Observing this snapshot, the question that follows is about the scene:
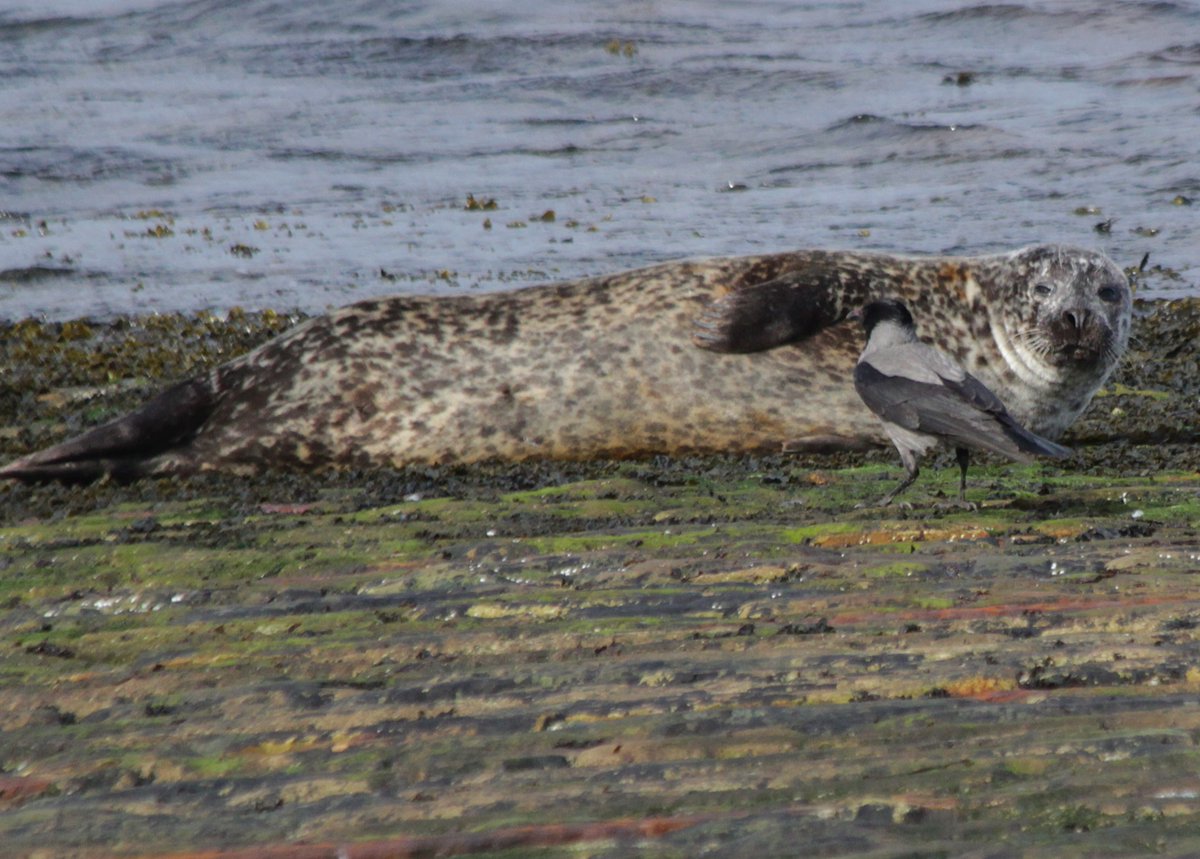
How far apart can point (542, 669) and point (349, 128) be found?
55.2 feet

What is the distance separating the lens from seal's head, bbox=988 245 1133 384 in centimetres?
635

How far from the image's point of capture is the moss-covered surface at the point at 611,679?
162cm

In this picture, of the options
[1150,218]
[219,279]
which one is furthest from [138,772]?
[1150,218]

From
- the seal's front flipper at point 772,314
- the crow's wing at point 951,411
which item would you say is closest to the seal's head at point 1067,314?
the seal's front flipper at point 772,314

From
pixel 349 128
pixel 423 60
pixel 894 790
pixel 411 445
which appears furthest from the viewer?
pixel 423 60

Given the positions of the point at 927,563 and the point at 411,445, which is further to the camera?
the point at 411,445

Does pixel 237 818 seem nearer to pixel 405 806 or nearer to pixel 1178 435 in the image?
pixel 405 806

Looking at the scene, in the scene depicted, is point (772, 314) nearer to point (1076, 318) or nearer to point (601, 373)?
point (601, 373)

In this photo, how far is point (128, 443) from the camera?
19.8 feet

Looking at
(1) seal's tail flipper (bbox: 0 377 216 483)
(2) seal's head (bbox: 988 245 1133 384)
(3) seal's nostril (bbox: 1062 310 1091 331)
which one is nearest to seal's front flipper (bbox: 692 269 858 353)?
(2) seal's head (bbox: 988 245 1133 384)

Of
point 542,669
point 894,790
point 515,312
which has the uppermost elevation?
point 894,790

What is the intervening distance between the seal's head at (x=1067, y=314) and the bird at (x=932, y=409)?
137cm

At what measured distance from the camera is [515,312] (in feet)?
21.4

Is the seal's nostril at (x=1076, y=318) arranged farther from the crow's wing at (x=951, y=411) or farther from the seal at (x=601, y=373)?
the crow's wing at (x=951, y=411)
